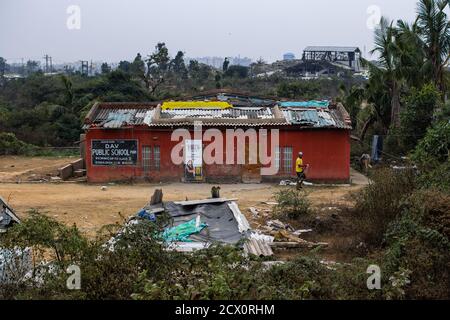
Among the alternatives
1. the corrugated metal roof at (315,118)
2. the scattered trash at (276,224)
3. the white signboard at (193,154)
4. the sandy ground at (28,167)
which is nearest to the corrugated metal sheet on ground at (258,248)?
the scattered trash at (276,224)

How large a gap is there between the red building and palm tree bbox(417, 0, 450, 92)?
5.73 m

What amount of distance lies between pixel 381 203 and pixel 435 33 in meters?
15.1

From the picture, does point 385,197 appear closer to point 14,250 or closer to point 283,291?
point 283,291

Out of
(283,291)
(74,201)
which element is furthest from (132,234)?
(74,201)

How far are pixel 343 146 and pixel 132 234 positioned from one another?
15022 mm

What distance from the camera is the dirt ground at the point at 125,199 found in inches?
570

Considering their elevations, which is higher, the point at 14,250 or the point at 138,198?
the point at 14,250

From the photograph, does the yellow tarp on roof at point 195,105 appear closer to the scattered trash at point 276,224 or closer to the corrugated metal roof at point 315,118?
the corrugated metal roof at point 315,118

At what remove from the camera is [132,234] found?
8336 mm

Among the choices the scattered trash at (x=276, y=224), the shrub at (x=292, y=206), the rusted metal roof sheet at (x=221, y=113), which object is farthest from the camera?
the rusted metal roof sheet at (x=221, y=113)

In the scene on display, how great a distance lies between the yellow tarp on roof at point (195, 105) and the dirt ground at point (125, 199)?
150 inches

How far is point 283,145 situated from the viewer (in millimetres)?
22156

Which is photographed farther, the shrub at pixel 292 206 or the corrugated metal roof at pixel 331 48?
the corrugated metal roof at pixel 331 48

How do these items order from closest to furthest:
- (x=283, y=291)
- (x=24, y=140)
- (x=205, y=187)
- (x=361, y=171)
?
1. (x=283, y=291)
2. (x=205, y=187)
3. (x=361, y=171)
4. (x=24, y=140)
